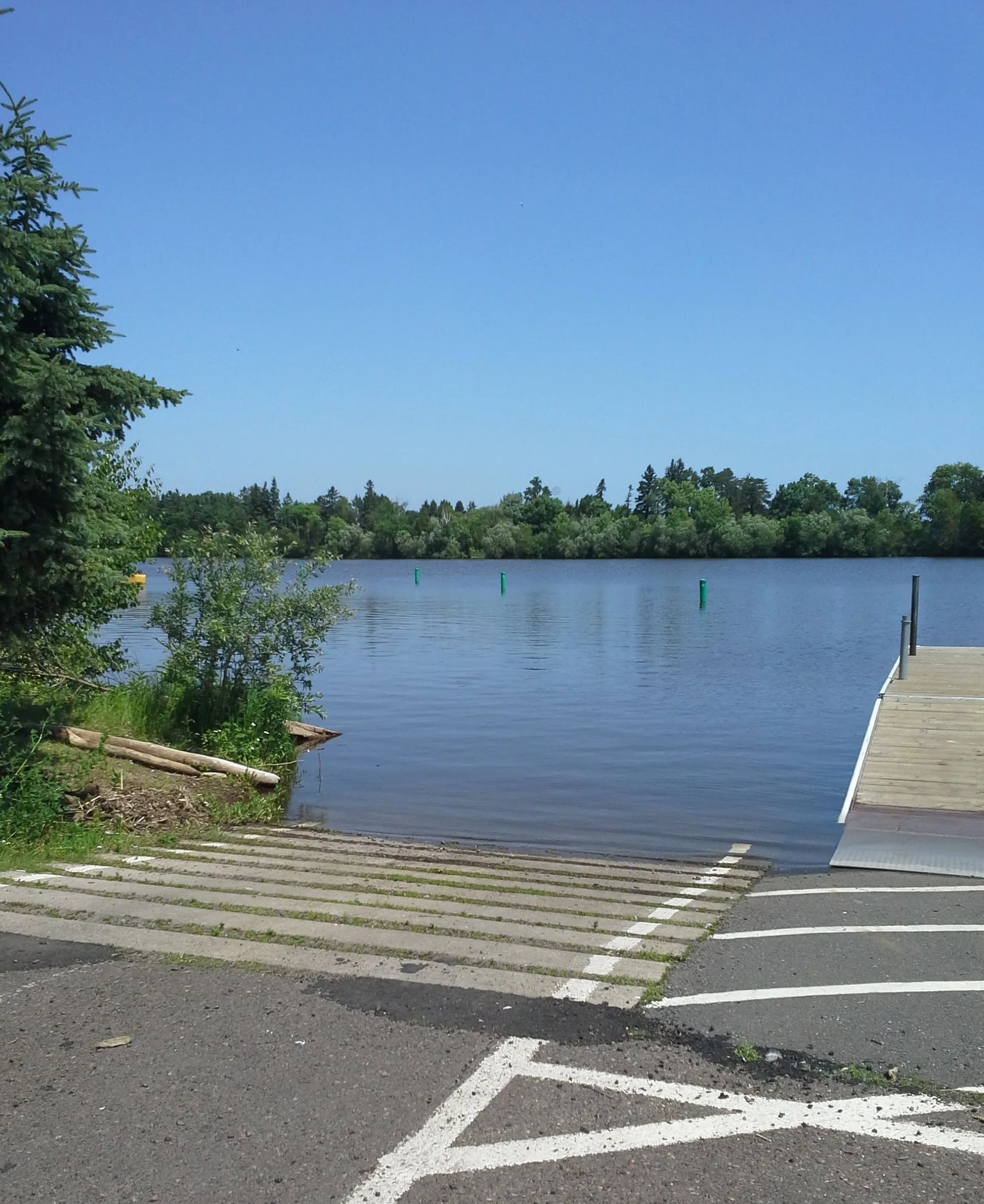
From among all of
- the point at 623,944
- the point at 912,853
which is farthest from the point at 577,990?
the point at 912,853

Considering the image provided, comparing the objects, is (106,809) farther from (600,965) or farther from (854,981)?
(854,981)

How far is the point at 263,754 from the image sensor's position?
15586 mm

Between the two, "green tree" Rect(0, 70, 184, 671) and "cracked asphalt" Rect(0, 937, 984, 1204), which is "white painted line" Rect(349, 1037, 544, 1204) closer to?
"cracked asphalt" Rect(0, 937, 984, 1204)

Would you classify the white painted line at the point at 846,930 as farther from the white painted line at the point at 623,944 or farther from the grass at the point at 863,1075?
the grass at the point at 863,1075

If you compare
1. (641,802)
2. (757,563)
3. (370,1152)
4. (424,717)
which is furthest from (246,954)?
(757,563)

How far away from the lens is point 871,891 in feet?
24.6

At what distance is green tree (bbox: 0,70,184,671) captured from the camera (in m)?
8.35

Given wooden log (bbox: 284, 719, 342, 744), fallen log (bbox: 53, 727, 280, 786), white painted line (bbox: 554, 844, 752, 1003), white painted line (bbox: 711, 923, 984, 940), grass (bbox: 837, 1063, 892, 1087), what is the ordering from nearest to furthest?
grass (bbox: 837, 1063, 892, 1087), white painted line (bbox: 554, 844, 752, 1003), white painted line (bbox: 711, 923, 984, 940), fallen log (bbox: 53, 727, 280, 786), wooden log (bbox: 284, 719, 342, 744)

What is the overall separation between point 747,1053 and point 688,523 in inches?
5522

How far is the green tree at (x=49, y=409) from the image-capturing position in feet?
27.4

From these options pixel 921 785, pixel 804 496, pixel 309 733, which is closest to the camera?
pixel 921 785

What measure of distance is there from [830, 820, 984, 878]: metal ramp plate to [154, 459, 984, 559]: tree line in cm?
10952

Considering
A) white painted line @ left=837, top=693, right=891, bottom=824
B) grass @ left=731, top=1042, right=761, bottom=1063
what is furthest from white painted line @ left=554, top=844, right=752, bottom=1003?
white painted line @ left=837, top=693, right=891, bottom=824

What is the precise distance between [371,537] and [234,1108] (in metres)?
165
